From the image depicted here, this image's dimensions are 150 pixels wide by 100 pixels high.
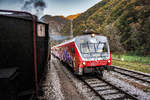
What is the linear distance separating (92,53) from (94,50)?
0.29 meters

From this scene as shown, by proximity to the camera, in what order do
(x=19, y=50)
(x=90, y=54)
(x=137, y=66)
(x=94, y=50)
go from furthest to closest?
(x=137, y=66), (x=94, y=50), (x=90, y=54), (x=19, y=50)

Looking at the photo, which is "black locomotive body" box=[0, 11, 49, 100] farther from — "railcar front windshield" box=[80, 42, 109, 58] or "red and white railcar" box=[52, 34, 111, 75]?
"railcar front windshield" box=[80, 42, 109, 58]

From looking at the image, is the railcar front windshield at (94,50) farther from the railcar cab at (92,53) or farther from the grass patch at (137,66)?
the grass patch at (137,66)

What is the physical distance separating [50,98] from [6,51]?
2.87 m

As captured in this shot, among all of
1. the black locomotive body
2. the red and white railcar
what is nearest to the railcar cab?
the red and white railcar

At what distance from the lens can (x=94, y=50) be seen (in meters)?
6.95

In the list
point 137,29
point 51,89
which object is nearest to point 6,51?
point 51,89

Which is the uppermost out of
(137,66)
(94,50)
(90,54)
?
(94,50)

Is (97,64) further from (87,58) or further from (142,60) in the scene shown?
(142,60)

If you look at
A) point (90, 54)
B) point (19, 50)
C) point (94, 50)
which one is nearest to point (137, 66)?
point (94, 50)

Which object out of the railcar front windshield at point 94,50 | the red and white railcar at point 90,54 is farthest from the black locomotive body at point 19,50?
the railcar front windshield at point 94,50

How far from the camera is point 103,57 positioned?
691 cm

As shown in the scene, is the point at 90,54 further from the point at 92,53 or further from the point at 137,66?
the point at 137,66

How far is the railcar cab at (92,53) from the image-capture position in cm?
648
